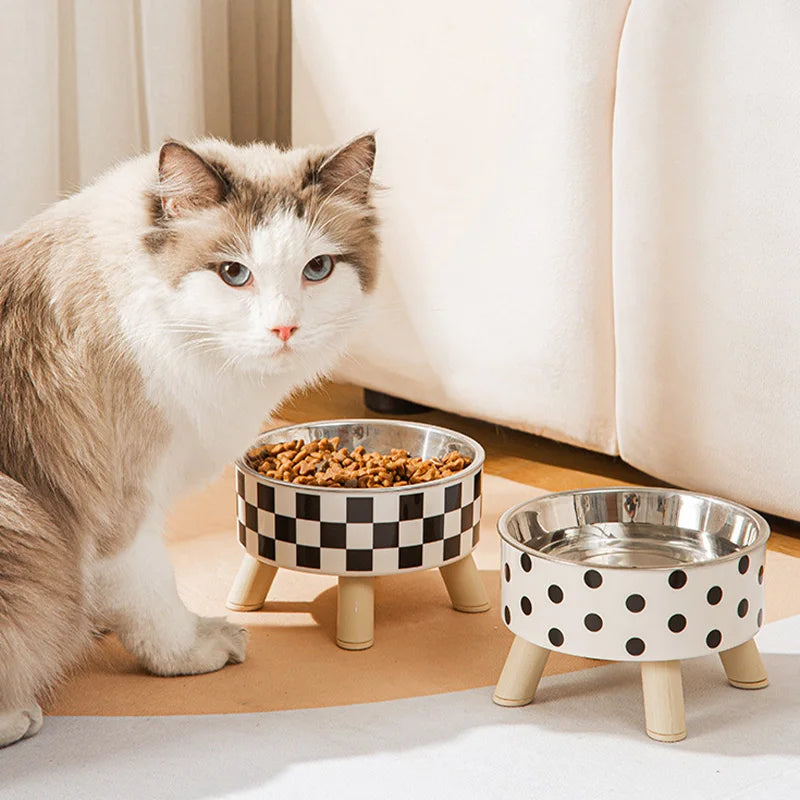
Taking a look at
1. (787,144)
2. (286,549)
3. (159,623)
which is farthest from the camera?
(787,144)

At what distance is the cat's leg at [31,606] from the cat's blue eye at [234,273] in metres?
0.28

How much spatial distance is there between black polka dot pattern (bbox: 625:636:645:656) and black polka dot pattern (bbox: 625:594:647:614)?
0.03m

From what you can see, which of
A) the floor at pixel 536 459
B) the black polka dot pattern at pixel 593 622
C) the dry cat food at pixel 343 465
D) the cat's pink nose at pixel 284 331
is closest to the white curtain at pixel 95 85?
the floor at pixel 536 459

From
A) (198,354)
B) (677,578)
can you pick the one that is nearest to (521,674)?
(677,578)

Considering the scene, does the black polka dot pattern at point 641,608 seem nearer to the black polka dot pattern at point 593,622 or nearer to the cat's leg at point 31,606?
the black polka dot pattern at point 593,622

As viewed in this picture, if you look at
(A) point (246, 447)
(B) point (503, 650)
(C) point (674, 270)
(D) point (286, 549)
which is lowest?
(B) point (503, 650)

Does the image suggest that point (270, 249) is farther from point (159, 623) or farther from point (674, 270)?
point (674, 270)

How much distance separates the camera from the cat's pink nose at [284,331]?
1.18 metres

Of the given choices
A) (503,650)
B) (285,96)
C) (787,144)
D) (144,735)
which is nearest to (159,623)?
(144,735)

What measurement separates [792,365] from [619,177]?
0.37 metres

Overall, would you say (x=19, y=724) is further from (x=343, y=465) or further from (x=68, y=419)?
(x=343, y=465)

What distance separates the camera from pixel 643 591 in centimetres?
117

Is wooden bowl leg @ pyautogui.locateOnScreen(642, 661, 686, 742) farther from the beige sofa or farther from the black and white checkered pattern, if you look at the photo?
the beige sofa

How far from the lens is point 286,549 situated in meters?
1.41
